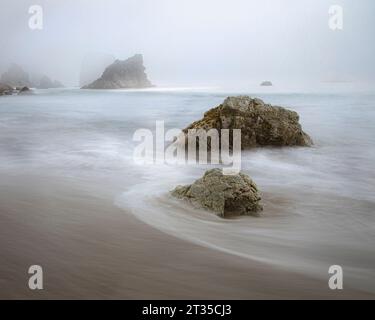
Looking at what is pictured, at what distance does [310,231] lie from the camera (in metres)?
3.78

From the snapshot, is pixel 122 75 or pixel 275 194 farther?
pixel 122 75

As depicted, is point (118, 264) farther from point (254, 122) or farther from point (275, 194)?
point (254, 122)

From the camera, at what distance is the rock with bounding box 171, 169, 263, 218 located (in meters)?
4.06

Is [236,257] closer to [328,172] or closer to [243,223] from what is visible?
[243,223]

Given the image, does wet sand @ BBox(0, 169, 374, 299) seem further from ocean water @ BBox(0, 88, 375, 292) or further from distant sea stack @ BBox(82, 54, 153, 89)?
distant sea stack @ BBox(82, 54, 153, 89)

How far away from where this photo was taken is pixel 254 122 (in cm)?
859

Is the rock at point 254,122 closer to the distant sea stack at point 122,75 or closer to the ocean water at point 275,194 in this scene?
the ocean water at point 275,194

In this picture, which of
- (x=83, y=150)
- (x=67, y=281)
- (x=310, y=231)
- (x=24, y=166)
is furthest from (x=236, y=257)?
(x=83, y=150)

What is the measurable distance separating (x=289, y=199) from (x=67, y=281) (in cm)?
325

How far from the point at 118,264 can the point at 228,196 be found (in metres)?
1.65

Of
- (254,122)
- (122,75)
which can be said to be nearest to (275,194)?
(254,122)

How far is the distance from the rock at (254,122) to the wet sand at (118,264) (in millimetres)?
4933

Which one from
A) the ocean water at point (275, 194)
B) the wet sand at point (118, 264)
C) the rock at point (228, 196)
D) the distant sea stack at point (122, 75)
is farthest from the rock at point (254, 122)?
the distant sea stack at point (122, 75)
